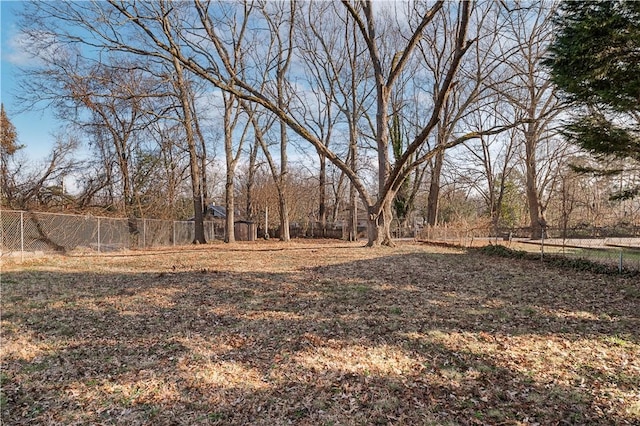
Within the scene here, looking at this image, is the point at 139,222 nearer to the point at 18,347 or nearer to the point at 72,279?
the point at 72,279

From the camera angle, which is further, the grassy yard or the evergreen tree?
the evergreen tree

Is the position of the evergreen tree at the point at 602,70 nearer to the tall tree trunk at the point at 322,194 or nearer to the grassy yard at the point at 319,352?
the grassy yard at the point at 319,352

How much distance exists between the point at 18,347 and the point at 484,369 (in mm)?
5368

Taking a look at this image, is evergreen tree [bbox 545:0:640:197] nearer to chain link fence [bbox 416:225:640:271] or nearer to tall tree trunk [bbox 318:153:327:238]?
chain link fence [bbox 416:225:640:271]

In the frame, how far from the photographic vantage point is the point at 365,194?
46.4 feet

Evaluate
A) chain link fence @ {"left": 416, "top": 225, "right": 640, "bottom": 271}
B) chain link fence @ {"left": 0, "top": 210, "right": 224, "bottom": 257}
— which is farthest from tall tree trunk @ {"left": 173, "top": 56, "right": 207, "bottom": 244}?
chain link fence @ {"left": 416, "top": 225, "right": 640, "bottom": 271}

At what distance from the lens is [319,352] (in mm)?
4145

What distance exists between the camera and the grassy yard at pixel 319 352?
306 cm

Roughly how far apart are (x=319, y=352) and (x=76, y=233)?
12375mm

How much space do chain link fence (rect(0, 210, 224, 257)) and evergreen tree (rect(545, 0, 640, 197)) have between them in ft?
50.3

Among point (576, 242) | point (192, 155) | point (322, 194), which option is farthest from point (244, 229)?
point (576, 242)

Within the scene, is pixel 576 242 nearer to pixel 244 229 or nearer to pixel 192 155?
pixel 192 155

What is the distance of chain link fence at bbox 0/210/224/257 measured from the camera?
9.95 metres

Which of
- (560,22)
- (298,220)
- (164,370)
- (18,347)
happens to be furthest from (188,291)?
(298,220)
